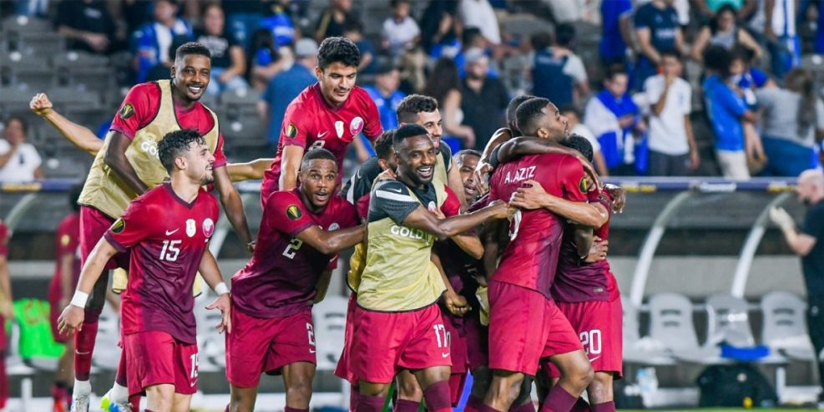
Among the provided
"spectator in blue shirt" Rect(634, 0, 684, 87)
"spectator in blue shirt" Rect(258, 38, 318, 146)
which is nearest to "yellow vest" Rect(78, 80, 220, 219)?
"spectator in blue shirt" Rect(258, 38, 318, 146)

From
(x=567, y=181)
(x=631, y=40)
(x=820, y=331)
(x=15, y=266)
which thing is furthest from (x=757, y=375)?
(x=15, y=266)

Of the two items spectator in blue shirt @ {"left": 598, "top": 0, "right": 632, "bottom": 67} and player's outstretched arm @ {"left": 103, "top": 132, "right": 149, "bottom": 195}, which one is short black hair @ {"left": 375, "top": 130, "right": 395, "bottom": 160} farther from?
spectator in blue shirt @ {"left": 598, "top": 0, "right": 632, "bottom": 67}

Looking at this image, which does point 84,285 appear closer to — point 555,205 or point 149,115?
point 149,115

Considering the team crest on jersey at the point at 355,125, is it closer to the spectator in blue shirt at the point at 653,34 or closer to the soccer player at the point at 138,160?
the soccer player at the point at 138,160

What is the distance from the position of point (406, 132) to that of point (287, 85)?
19.1 ft

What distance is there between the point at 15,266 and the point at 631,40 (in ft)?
23.0

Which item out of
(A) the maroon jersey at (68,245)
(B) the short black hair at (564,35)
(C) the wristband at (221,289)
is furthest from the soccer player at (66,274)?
(B) the short black hair at (564,35)

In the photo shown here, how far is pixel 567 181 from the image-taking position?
897cm

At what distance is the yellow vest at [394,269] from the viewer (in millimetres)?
8695

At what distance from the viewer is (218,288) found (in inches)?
358

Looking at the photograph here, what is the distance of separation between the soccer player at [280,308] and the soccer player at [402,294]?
1.63 feet

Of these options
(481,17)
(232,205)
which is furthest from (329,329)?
(481,17)

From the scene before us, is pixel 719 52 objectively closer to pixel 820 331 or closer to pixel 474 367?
pixel 820 331

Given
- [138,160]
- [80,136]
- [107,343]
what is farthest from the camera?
[107,343]
